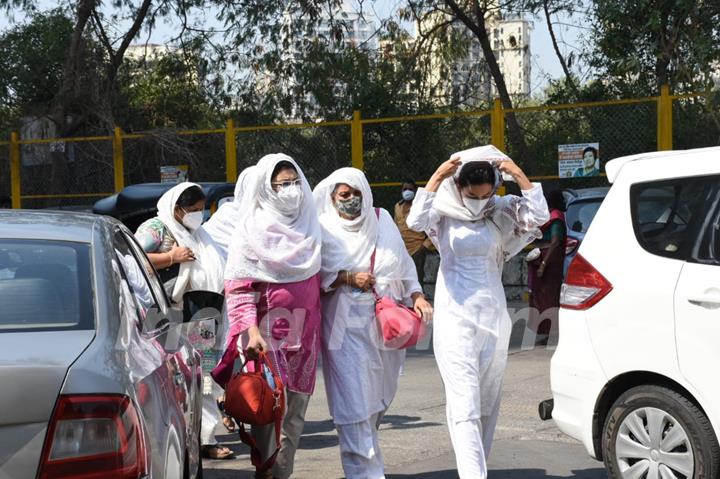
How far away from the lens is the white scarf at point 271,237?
6246mm

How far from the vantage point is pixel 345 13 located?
2212 cm

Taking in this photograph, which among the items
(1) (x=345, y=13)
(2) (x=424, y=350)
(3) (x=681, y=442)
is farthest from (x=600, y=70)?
(3) (x=681, y=442)

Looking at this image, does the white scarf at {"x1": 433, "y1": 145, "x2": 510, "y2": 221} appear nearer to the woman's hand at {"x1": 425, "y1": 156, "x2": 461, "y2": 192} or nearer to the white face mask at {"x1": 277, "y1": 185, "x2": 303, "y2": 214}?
the woman's hand at {"x1": 425, "y1": 156, "x2": 461, "y2": 192}

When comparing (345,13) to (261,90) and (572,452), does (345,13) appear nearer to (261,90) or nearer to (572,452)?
(261,90)

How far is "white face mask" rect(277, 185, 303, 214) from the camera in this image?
632 cm

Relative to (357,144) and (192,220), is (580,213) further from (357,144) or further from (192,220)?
(192,220)

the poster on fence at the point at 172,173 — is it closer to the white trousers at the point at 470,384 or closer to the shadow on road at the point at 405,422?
the shadow on road at the point at 405,422

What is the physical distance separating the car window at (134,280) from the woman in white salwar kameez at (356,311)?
125 cm

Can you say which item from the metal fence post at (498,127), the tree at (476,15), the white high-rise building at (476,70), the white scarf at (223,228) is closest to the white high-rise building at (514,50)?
the white high-rise building at (476,70)

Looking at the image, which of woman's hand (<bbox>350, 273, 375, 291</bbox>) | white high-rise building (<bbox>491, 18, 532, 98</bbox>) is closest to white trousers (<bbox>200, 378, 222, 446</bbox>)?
woman's hand (<bbox>350, 273, 375, 291</bbox>)

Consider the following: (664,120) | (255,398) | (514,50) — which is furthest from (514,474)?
(514,50)

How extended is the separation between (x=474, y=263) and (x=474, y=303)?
21 cm

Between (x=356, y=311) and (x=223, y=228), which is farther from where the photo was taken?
(x=223, y=228)

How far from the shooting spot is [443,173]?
20.6ft
